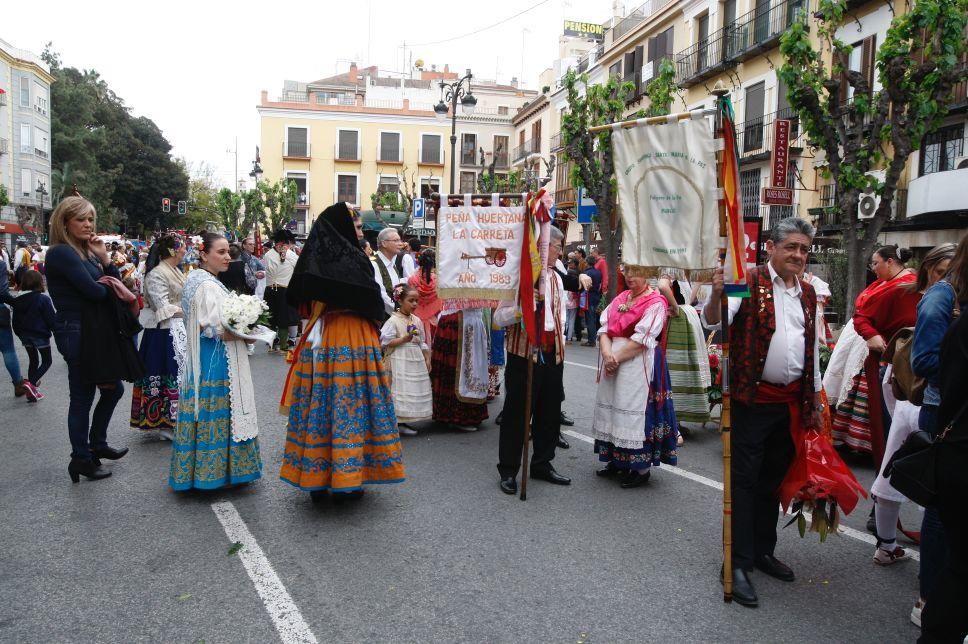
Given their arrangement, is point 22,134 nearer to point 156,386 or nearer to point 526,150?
point 526,150

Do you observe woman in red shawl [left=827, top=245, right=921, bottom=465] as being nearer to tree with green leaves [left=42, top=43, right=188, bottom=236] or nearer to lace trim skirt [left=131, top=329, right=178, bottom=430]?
lace trim skirt [left=131, top=329, right=178, bottom=430]

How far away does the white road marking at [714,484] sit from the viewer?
4531 mm

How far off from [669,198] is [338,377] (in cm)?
234

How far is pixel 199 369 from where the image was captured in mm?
5047

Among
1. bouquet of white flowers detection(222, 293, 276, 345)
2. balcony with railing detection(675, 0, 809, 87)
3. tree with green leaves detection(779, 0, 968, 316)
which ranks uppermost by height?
balcony with railing detection(675, 0, 809, 87)

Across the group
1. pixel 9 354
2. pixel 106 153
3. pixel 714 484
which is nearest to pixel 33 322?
pixel 9 354

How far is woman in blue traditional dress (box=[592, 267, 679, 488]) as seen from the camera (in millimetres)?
5598

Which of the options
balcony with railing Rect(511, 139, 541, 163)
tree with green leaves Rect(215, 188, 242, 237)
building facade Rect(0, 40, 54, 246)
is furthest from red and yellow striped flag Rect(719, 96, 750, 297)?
building facade Rect(0, 40, 54, 246)

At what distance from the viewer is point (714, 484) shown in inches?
227

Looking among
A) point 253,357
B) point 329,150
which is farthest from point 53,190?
point 253,357

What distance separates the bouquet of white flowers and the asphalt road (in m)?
1.14

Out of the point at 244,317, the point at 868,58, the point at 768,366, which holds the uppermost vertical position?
the point at 868,58

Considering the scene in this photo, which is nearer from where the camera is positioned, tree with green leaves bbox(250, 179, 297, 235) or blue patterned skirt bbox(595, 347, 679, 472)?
blue patterned skirt bbox(595, 347, 679, 472)

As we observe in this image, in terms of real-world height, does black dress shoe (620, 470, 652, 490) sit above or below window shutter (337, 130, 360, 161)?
below
